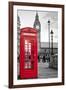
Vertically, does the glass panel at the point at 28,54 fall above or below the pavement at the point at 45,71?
above

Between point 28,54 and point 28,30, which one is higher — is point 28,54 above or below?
below

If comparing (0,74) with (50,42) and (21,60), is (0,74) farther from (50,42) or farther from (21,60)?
(50,42)

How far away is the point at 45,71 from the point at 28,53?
0.24 metres

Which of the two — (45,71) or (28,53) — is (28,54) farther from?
(45,71)

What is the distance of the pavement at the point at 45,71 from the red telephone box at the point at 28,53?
0.04 meters

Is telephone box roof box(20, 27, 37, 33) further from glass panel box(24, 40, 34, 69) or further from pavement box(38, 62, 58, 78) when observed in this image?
pavement box(38, 62, 58, 78)

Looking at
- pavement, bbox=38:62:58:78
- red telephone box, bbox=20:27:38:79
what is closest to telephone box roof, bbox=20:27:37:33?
red telephone box, bbox=20:27:38:79

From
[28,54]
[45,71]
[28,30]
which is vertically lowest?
[45,71]

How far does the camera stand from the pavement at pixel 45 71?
2047mm

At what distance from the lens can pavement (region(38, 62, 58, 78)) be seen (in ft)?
6.72

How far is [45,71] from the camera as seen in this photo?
81.0 inches

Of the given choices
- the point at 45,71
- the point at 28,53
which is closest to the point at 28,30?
the point at 28,53

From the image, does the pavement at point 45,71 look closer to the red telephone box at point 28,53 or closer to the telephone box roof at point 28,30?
the red telephone box at point 28,53

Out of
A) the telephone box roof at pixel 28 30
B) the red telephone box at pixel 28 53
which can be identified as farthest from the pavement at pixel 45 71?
the telephone box roof at pixel 28 30
